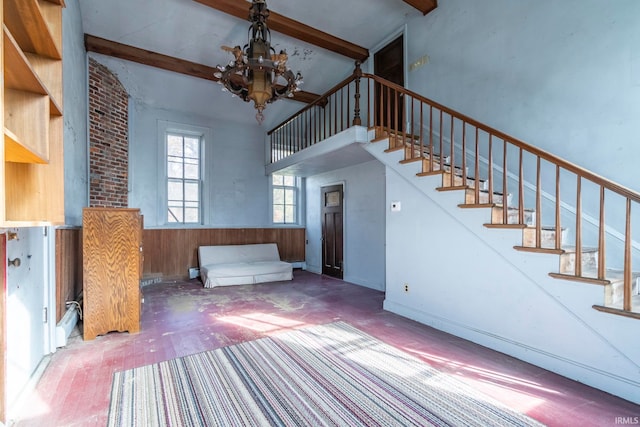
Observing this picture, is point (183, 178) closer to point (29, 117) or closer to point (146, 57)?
point (146, 57)

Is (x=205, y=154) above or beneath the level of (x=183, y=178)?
above

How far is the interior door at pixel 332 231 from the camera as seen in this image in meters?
6.58

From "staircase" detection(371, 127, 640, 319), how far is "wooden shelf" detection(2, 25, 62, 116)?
10.7ft

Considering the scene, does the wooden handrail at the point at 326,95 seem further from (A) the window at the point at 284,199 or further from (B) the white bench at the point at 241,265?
(B) the white bench at the point at 241,265

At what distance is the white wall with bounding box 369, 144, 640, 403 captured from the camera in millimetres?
2252

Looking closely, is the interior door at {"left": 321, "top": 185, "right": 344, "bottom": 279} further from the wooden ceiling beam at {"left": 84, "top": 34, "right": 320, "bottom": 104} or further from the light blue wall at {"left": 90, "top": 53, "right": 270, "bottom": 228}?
the wooden ceiling beam at {"left": 84, "top": 34, "right": 320, "bottom": 104}

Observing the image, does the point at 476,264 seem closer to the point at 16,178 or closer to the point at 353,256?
the point at 353,256

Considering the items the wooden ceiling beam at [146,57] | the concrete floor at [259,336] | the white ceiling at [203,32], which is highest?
the white ceiling at [203,32]

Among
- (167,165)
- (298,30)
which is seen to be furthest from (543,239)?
(167,165)

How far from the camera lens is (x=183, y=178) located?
21.7ft

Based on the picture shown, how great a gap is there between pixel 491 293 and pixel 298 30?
491 centimetres

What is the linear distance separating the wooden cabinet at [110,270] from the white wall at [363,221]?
3.80 meters


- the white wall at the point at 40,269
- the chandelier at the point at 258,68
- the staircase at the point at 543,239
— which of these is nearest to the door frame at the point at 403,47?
the staircase at the point at 543,239

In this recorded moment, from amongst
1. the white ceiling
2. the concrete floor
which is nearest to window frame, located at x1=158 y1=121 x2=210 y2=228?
the white ceiling
